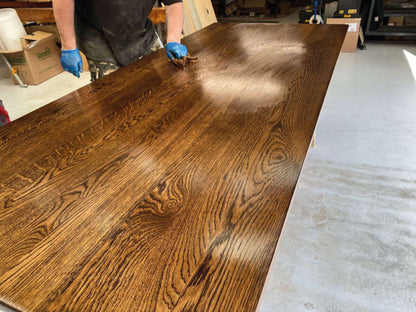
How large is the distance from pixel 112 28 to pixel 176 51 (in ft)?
1.84

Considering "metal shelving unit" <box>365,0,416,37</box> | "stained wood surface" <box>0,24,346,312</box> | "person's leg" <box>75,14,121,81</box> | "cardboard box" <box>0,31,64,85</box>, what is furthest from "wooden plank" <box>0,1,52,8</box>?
"metal shelving unit" <box>365,0,416,37</box>

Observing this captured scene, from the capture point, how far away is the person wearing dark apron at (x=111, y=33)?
1.63 metres

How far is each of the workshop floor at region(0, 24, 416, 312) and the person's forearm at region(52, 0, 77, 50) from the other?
4.75ft

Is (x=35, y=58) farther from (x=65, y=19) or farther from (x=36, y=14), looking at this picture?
(x=65, y=19)

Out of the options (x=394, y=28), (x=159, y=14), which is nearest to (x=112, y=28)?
(x=159, y=14)

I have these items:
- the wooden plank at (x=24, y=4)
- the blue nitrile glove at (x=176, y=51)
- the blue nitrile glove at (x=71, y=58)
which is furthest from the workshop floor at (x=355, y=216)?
the wooden plank at (x=24, y=4)

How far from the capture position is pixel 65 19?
1566 millimetres

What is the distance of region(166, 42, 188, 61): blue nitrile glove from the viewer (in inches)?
61.7

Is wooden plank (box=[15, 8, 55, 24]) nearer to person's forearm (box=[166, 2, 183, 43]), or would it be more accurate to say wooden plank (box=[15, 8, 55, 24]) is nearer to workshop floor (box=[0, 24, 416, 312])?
person's forearm (box=[166, 2, 183, 43])

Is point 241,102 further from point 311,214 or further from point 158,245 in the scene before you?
point 311,214

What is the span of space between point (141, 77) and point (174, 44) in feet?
0.95

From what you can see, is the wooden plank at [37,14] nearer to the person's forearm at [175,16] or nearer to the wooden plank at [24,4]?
the wooden plank at [24,4]

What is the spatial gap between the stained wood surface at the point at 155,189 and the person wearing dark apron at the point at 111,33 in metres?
0.44

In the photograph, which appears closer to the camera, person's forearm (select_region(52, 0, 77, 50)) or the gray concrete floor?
the gray concrete floor
